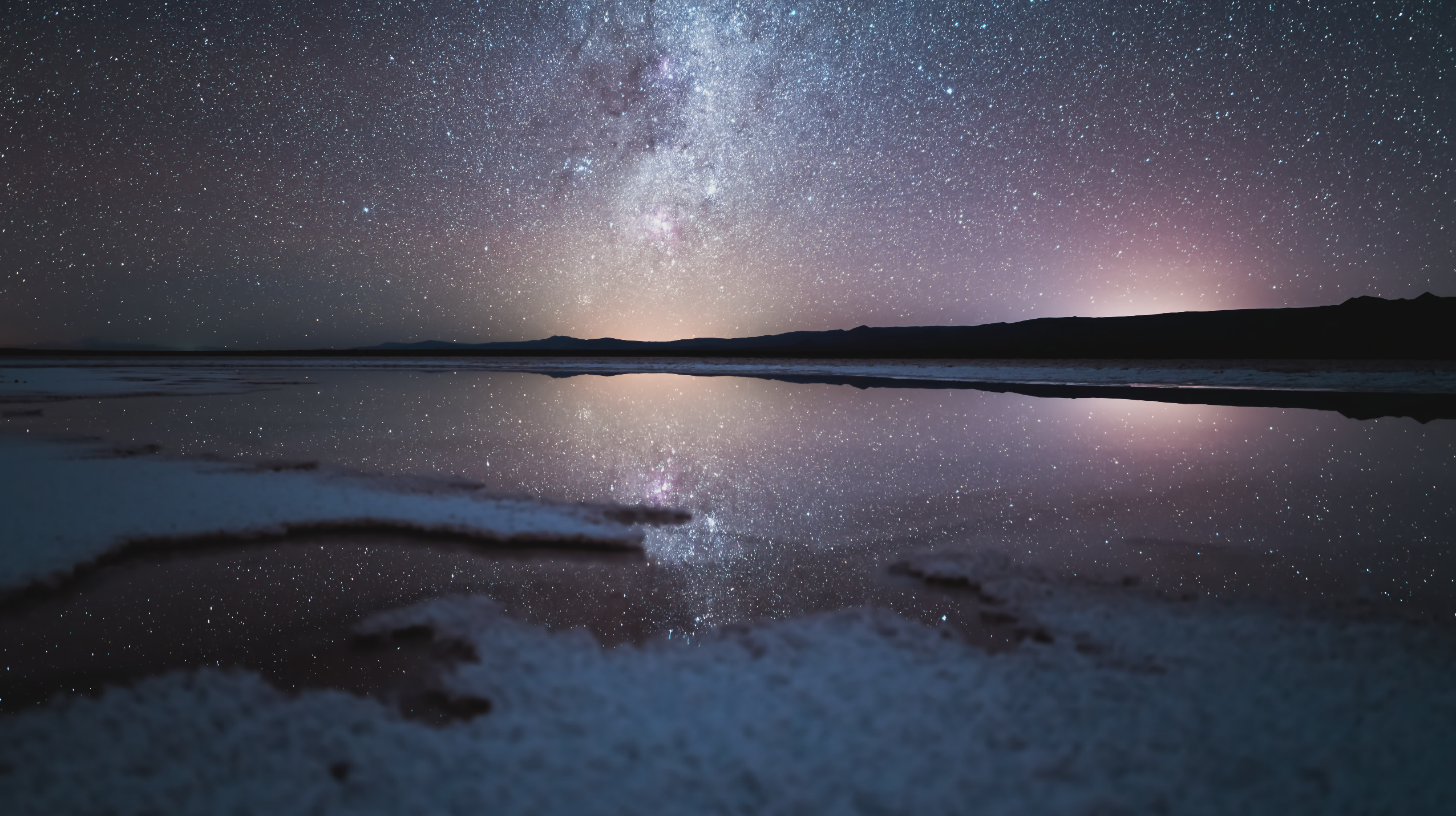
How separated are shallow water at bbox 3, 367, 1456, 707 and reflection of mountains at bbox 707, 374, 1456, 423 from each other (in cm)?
181

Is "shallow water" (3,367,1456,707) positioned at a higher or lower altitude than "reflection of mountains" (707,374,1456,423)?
lower

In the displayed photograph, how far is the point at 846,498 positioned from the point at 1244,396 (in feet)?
70.2

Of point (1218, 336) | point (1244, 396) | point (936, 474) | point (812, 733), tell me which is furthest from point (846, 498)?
point (1218, 336)

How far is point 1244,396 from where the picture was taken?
21.5 meters

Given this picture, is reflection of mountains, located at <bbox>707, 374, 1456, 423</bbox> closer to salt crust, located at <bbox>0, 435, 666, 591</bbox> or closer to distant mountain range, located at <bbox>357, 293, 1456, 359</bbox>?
salt crust, located at <bbox>0, 435, 666, 591</bbox>

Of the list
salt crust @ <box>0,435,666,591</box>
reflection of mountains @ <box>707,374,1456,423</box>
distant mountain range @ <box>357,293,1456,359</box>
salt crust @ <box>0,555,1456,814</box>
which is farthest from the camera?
distant mountain range @ <box>357,293,1456,359</box>

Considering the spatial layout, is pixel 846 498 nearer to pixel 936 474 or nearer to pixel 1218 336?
pixel 936 474

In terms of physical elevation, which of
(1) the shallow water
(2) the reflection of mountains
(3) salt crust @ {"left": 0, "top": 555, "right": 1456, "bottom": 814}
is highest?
(2) the reflection of mountains

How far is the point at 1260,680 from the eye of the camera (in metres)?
3.29

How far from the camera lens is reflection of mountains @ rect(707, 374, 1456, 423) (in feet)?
53.8

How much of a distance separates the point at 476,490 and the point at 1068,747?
6438 millimetres

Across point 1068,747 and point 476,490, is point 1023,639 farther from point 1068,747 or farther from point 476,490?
point 476,490

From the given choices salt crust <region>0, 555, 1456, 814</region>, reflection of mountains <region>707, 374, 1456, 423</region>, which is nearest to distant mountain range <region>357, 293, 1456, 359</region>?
reflection of mountains <region>707, 374, 1456, 423</region>

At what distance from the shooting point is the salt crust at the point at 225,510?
550 cm
